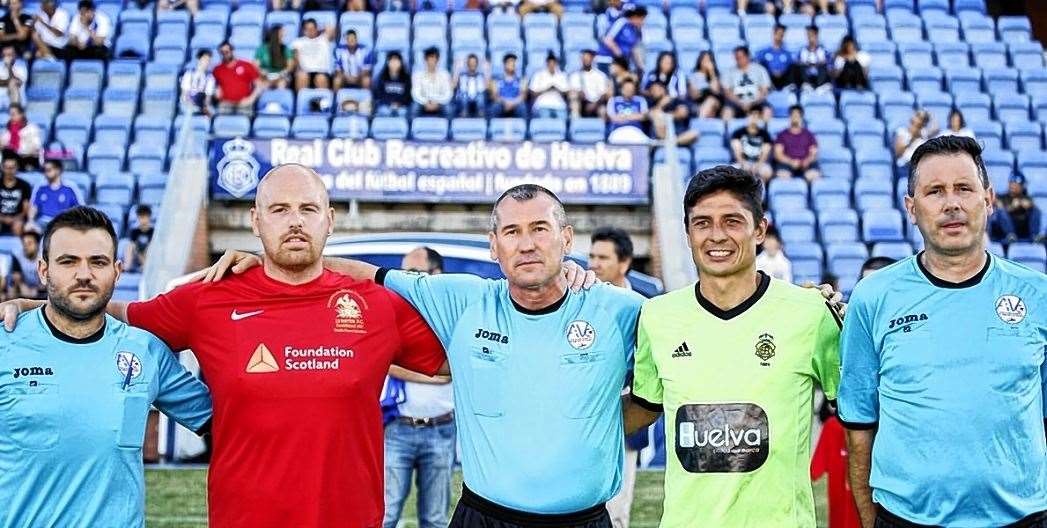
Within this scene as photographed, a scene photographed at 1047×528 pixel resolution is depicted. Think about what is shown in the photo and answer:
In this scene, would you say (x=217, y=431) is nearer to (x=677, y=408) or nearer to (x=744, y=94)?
(x=677, y=408)

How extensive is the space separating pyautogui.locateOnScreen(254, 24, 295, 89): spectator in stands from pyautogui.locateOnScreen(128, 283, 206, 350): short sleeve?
13378 millimetres

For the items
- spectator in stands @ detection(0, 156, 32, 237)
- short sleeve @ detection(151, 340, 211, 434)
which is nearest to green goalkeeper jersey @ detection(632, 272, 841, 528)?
short sleeve @ detection(151, 340, 211, 434)

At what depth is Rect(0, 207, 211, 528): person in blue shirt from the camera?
4430 mm

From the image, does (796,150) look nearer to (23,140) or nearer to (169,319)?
A: (23,140)

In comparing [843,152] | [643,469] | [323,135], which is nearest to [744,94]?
[843,152]

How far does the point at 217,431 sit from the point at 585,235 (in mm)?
10889

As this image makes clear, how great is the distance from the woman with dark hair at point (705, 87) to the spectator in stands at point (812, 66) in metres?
1.22

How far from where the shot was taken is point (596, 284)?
4836mm

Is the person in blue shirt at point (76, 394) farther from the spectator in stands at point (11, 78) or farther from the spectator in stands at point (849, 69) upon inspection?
the spectator in stands at point (849, 69)

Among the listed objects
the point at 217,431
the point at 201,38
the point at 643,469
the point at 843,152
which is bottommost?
the point at 643,469

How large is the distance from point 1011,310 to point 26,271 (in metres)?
11.9

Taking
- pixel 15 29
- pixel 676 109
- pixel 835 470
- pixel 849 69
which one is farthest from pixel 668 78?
pixel 835 470

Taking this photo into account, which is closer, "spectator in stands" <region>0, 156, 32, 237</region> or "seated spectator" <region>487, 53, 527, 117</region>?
"spectator in stands" <region>0, 156, 32, 237</region>

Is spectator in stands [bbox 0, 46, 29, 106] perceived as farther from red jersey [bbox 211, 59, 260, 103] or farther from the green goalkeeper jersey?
the green goalkeeper jersey
